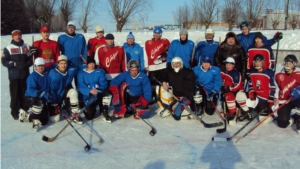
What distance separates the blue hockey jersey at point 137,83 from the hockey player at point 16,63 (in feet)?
4.47

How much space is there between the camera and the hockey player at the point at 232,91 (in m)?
4.30

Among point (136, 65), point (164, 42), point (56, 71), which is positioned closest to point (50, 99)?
point (56, 71)

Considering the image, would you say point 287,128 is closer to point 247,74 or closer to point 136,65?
point 247,74

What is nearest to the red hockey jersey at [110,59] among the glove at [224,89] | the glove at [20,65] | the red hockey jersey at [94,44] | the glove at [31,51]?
the red hockey jersey at [94,44]

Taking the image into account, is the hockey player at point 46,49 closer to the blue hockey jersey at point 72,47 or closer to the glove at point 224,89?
the blue hockey jersey at point 72,47

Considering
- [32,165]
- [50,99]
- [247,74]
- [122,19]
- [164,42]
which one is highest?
[122,19]

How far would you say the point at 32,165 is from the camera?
3002 millimetres

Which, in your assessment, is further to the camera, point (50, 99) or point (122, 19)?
point (122, 19)

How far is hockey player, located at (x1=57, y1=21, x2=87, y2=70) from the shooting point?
4.92m

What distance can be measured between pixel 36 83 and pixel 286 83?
357cm

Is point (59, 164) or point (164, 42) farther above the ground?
point (164, 42)

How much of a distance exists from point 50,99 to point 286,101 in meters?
3.39

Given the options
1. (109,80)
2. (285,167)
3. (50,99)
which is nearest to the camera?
(285,167)

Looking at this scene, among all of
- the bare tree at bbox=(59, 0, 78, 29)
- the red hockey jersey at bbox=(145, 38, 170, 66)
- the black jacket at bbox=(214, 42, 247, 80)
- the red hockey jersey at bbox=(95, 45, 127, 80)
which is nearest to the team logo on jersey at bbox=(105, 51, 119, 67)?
the red hockey jersey at bbox=(95, 45, 127, 80)
